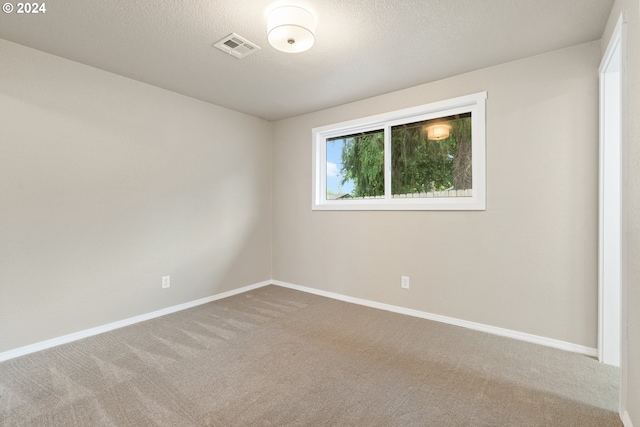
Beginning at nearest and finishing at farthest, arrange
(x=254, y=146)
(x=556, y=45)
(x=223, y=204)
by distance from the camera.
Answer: (x=556, y=45)
(x=223, y=204)
(x=254, y=146)

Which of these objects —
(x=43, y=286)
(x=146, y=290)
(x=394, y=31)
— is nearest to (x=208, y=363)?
(x=146, y=290)

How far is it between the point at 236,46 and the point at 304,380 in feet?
8.30

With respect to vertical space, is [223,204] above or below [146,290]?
above

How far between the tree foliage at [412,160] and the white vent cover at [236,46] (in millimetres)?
1768

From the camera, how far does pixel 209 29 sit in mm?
2107

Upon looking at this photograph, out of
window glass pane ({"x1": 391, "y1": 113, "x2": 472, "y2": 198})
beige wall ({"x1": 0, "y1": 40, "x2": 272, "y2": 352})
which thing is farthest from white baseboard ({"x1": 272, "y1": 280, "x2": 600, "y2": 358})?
beige wall ({"x1": 0, "y1": 40, "x2": 272, "y2": 352})

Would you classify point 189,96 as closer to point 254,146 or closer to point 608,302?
point 254,146

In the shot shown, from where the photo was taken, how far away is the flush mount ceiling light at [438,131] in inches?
119

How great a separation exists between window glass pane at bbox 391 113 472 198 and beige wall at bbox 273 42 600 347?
244 mm

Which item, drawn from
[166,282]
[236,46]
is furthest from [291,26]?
[166,282]

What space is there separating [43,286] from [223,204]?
6.08ft

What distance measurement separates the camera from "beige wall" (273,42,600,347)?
2301 mm

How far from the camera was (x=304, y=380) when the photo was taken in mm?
1935

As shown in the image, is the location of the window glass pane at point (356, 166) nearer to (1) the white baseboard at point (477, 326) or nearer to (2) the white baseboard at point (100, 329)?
(1) the white baseboard at point (477, 326)
